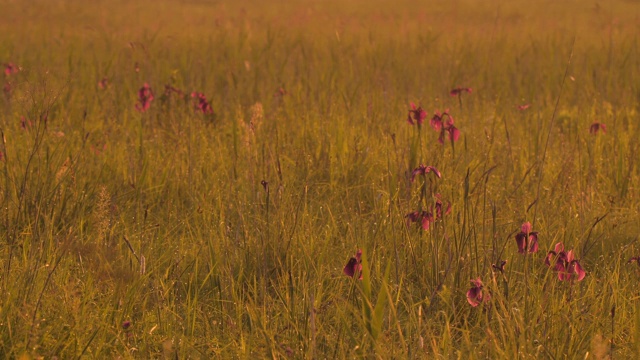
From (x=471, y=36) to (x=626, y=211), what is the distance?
206 inches

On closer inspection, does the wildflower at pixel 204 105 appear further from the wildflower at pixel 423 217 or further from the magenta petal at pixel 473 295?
the magenta petal at pixel 473 295

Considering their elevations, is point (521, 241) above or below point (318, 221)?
above

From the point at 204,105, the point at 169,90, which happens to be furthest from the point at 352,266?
the point at 169,90

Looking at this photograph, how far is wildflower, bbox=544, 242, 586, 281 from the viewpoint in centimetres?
182

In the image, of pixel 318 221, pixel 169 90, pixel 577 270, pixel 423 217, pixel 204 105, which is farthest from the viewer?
A: pixel 169 90

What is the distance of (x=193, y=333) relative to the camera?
1.92 meters

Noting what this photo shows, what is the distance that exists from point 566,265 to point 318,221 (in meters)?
1.07

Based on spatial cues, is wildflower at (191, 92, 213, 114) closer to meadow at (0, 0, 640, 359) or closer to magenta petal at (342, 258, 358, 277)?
meadow at (0, 0, 640, 359)

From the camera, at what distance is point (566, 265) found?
1.86m

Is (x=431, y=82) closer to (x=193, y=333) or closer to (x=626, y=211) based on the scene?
(x=626, y=211)

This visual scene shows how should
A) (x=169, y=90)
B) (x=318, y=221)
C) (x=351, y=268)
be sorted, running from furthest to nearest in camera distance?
(x=169, y=90) → (x=318, y=221) → (x=351, y=268)

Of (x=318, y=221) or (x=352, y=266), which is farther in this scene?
(x=318, y=221)

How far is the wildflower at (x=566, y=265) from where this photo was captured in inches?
71.5

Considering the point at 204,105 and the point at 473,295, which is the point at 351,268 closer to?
the point at 473,295
